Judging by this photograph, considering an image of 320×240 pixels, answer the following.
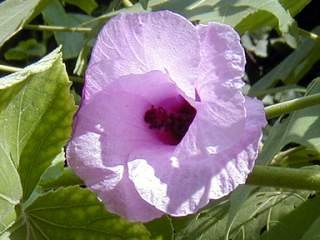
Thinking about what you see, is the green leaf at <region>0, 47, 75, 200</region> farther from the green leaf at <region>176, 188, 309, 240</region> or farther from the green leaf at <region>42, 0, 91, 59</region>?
the green leaf at <region>42, 0, 91, 59</region>

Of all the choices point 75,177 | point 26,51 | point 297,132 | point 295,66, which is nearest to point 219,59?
point 75,177

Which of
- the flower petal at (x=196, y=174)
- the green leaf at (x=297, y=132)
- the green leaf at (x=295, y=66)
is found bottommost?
the green leaf at (x=295, y=66)

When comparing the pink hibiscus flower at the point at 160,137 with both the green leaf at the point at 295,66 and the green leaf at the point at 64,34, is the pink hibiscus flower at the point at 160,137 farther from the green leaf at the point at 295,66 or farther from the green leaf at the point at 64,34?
the green leaf at the point at 64,34

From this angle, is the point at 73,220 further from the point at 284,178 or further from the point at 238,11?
the point at 238,11

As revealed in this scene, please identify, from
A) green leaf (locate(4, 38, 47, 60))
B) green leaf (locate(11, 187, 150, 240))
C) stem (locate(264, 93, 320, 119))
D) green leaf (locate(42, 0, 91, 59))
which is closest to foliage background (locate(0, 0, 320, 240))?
green leaf (locate(11, 187, 150, 240))

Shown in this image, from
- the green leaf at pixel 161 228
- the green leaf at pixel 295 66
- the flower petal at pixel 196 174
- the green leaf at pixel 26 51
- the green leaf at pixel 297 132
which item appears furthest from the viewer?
the green leaf at pixel 26 51

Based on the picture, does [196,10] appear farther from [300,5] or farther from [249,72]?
[249,72]

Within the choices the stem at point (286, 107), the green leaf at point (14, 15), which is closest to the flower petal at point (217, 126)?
the stem at point (286, 107)
